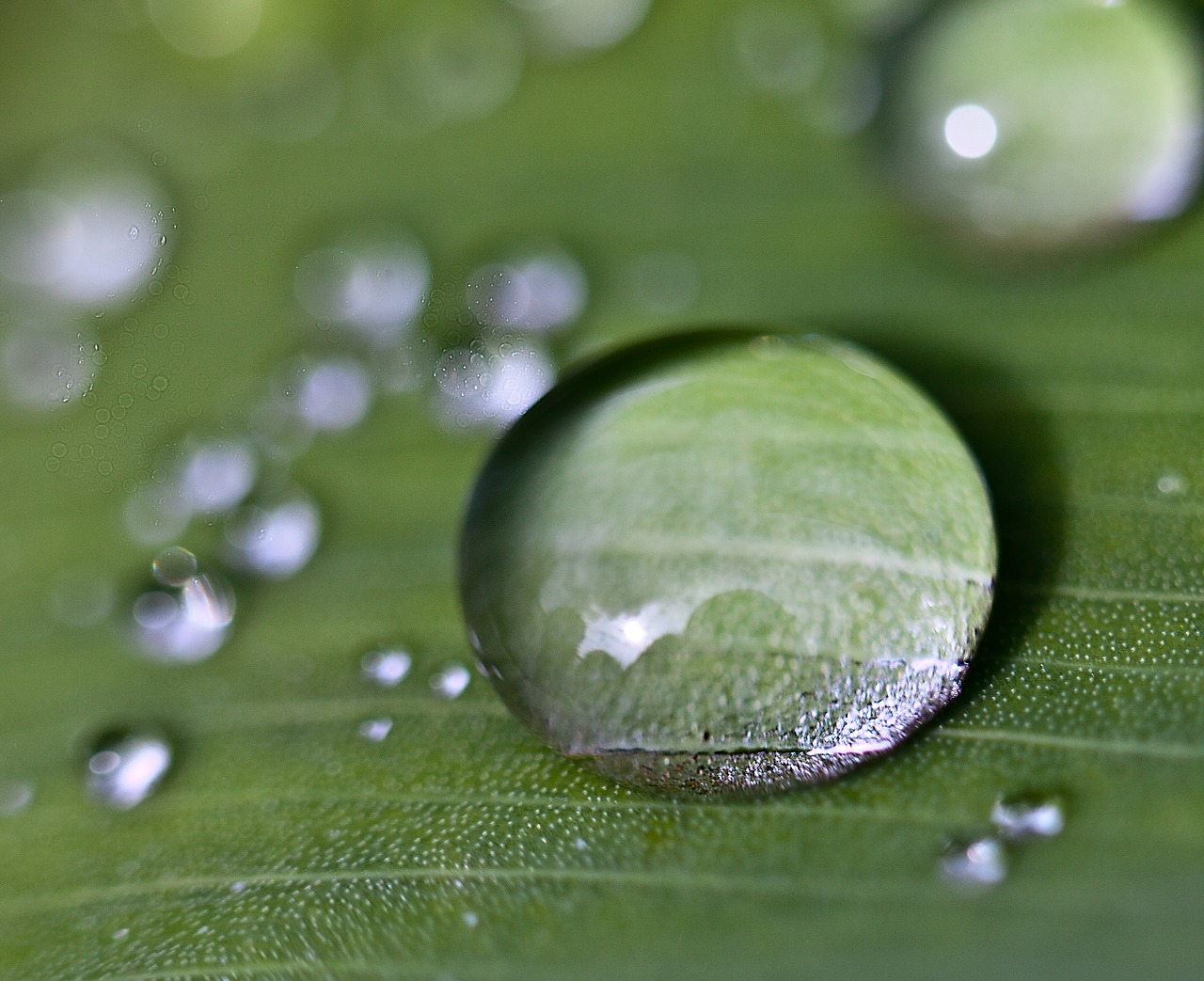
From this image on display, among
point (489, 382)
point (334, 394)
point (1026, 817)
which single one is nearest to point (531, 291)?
point (489, 382)

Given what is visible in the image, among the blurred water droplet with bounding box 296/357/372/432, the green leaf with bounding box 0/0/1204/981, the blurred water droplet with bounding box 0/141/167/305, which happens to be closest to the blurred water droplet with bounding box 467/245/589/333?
the green leaf with bounding box 0/0/1204/981

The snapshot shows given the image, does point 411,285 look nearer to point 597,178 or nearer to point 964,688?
point 597,178

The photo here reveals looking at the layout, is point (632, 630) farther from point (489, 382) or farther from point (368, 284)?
point (368, 284)

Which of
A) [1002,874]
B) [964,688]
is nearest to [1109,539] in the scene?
[964,688]

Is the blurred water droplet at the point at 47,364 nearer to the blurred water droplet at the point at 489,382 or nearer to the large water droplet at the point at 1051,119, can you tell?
the blurred water droplet at the point at 489,382

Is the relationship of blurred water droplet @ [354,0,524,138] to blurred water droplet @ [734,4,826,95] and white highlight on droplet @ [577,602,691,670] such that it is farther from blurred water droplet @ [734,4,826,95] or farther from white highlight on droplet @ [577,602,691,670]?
white highlight on droplet @ [577,602,691,670]

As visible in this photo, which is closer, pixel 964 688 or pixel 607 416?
pixel 964 688
